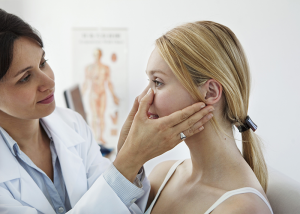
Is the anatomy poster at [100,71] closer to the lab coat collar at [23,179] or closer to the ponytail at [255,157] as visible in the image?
the lab coat collar at [23,179]

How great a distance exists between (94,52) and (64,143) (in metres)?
2.30

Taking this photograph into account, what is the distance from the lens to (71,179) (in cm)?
128

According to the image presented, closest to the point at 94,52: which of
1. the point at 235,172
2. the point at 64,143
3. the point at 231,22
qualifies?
the point at 231,22

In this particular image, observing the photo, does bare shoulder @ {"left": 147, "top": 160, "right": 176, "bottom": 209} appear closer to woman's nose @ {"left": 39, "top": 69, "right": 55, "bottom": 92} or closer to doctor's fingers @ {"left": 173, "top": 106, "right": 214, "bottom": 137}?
doctor's fingers @ {"left": 173, "top": 106, "right": 214, "bottom": 137}

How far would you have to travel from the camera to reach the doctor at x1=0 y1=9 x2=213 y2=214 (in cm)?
104

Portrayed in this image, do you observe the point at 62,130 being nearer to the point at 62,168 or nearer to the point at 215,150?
the point at 62,168

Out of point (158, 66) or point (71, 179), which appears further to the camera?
point (71, 179)

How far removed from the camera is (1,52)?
3.46 ft

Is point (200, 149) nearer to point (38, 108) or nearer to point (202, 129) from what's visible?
point (202, 129)

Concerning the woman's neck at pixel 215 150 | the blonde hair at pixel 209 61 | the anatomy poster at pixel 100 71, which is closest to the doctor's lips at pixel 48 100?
the blonde hair at pixel 209 61

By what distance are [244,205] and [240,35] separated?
269 centimetres

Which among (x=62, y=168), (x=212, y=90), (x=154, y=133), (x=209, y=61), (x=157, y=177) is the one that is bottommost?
(x=157, y=177)

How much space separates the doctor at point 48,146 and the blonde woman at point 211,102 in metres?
0.10

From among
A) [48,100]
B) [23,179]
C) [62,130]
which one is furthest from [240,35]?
[23,179]
